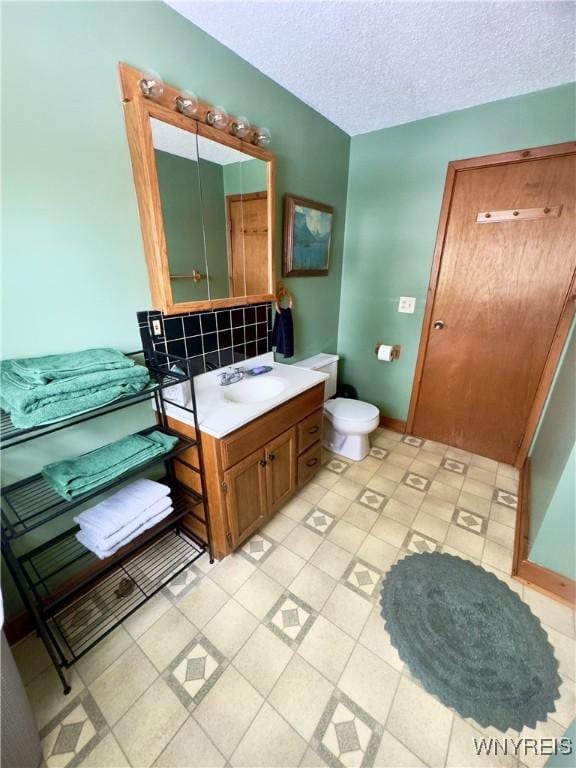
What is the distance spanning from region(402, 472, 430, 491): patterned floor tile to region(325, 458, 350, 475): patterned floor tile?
0.42 meters

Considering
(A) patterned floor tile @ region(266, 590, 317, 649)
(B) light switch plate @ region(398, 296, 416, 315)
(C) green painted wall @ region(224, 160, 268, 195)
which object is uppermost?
(C) green painted wall @ region(224, 160, 268, 195)

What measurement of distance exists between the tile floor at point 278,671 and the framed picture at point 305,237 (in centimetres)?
167

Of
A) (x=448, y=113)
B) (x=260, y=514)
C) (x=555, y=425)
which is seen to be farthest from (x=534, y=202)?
(x=260, y=514)

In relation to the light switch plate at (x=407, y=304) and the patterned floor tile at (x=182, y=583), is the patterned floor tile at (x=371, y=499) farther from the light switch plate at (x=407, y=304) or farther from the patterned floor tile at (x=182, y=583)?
the light switch plate at (x=407, y=304)

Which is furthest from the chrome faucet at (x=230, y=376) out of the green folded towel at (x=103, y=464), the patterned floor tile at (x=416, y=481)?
the patterned floor tile at (x=416, y=481)

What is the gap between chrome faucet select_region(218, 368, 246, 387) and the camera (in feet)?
5.53

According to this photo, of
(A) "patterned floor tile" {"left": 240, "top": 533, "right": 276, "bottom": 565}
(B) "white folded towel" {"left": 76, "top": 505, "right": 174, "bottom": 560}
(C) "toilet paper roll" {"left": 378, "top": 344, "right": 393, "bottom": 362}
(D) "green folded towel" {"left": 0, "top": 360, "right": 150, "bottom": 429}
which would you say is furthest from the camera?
(C) "toilet paper roll" {"left": 378, "top": 344, "right": 393, "bottom": 362}

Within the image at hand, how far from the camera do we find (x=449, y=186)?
205 centimetres

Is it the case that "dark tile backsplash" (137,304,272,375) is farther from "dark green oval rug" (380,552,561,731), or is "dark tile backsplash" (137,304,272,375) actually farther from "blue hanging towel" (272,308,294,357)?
"dark green oval rug" (380,552,561,731)

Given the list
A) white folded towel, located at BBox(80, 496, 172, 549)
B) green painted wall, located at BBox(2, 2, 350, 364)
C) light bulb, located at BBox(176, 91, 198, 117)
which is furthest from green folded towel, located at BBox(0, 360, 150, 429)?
light bulb, located at BBox(176, 91, 198, 117)

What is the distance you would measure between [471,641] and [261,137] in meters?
2.48

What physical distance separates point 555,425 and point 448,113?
204 centimetres

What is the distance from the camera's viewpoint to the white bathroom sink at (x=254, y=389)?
1.69 m

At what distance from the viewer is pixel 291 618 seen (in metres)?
1.30
